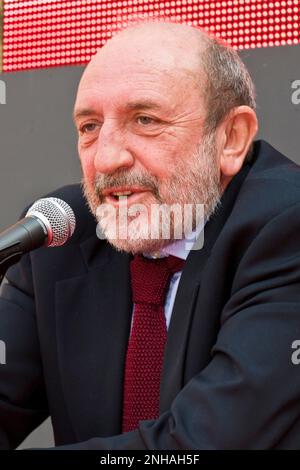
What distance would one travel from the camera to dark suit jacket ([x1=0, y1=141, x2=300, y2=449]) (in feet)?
4.33

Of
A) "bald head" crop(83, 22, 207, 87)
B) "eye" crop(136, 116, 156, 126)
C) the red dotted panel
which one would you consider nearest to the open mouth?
"eye" crop(136, 116, 156, 126)

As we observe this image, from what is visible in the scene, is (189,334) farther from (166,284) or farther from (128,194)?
(128,194)

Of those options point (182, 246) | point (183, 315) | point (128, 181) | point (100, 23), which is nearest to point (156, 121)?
point (128, 181)

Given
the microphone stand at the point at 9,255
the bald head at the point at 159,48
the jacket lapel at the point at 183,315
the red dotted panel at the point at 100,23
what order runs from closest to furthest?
1. the microphone stand at the point at 9,255
2. the jacket lapel at the point at 183,315
3. the bald head at the point at 159,48
4. the red dotted panel at the point at 100,23

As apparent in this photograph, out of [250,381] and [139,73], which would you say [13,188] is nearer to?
[139,73]

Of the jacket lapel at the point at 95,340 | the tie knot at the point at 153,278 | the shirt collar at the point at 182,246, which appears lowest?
the jacket lapel at the point at 95,340

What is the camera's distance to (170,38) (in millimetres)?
1618

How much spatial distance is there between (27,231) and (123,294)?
1.28ft

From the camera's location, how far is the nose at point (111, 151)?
1.54m

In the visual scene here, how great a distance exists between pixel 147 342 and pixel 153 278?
0.43 ft

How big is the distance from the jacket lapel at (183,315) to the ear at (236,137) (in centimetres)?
10

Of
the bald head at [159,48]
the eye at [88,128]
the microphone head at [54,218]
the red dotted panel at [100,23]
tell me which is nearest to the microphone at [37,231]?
the microphone head at [54,218]

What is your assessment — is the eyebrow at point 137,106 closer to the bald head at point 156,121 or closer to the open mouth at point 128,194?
the bald head at point 156,121

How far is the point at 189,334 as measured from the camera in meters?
1.51
